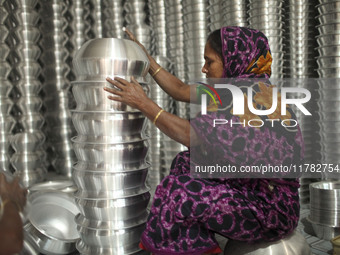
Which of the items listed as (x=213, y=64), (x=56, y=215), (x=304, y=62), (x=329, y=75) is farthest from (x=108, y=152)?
(x=304, y=62)

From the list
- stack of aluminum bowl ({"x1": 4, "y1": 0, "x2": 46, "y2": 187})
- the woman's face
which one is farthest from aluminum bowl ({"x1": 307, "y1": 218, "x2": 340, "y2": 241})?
stack of aluminum bowl ({"x1": 4, "y1": 0, "x2": 46, "y2": 187})

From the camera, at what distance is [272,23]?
2.42 metres

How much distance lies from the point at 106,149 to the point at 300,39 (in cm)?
168

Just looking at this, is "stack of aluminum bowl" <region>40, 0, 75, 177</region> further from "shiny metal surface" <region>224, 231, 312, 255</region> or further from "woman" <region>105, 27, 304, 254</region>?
"shiny metal surface" <region>224, 231, 312, 255</region>

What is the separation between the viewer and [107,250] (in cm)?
150

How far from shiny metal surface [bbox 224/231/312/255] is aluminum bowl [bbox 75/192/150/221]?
17.3 inches

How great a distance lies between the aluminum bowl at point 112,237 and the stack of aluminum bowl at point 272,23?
1432 mm

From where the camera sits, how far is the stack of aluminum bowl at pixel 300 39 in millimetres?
2498

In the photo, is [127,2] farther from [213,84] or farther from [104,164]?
[104,164]

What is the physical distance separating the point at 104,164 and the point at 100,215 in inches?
8.0

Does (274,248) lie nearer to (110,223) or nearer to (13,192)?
(110,223)

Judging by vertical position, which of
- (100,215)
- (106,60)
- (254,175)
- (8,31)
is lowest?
(100,215)

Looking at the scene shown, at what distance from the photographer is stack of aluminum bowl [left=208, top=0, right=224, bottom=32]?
2.57 metres

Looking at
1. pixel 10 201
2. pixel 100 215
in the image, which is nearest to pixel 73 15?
pixel 100 215
